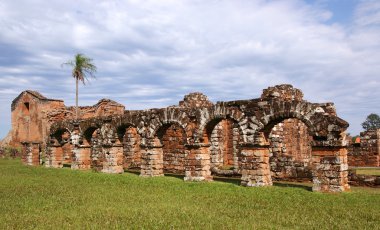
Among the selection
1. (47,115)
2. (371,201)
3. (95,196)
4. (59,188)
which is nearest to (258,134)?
(371,201)

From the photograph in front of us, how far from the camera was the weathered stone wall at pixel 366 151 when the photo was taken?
2405 centimetres

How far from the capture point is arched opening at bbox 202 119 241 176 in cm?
1981

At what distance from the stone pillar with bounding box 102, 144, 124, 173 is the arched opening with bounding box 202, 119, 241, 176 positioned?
16.4ft

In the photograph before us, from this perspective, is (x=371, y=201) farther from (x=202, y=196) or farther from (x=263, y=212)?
(x=202, y=196)

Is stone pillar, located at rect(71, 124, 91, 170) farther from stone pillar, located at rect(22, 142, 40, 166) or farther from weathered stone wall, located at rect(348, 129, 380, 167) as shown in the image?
weathered stone wall, located at rect(348, 129, 380, 167)

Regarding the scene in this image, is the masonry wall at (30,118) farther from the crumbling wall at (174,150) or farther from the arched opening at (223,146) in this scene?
the arched opening at (223,146)

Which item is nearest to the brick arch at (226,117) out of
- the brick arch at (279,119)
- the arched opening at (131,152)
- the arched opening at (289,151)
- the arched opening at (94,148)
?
the brick arch at (279,119)

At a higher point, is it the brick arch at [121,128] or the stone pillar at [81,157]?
the brick arch at [121,128]

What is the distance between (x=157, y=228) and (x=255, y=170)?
293 inches

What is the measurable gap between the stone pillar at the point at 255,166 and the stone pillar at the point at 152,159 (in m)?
5.19

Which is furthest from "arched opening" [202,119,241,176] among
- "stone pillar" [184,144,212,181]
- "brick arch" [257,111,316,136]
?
"brick arch" [257,111,316,136]

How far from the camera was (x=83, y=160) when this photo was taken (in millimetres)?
23562

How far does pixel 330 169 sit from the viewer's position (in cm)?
1265

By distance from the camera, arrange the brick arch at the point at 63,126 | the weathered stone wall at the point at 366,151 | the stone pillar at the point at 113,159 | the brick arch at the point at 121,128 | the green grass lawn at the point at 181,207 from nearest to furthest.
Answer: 1. the green grass lawn at the point at 181,207
2. the brick arch at the point at 121,128
3. the stone pillar at the point at 113,159
4. the weathered stone wall at the point at 366,151
5. the brick arch at the point at 63,126
